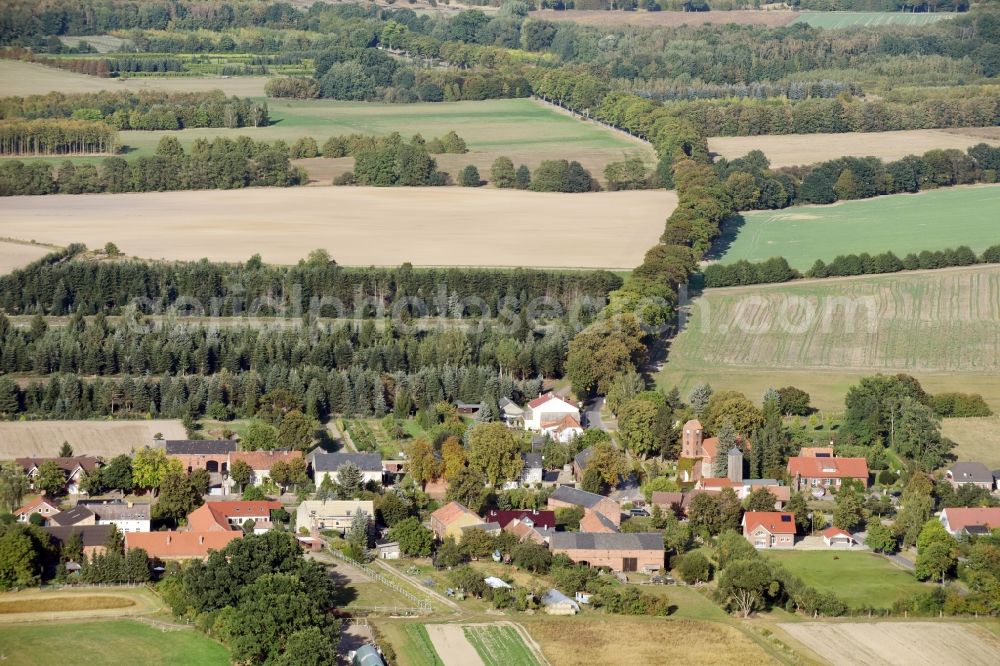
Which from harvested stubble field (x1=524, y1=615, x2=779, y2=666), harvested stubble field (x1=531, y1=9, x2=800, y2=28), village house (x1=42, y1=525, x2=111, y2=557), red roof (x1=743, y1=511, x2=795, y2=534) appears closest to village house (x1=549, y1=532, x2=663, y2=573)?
red roof (x1=743, y1=511, x2=795, y2=534)

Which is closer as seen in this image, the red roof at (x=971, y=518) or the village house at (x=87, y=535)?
the village house at (x=87, y=535)

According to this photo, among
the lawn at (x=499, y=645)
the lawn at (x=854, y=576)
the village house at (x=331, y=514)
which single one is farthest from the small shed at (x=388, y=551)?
the lawn at (x=854, y=576)

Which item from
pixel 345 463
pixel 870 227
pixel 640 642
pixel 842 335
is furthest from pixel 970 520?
pixel 870 227

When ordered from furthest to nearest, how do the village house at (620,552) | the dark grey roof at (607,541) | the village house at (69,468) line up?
the village house at (69,468) → the dark grey roof at (607,541) → the village house at (620,552)

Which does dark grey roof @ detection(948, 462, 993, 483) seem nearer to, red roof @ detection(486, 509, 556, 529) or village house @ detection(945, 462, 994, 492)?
village house @ detection(945, 462, 994, 492)

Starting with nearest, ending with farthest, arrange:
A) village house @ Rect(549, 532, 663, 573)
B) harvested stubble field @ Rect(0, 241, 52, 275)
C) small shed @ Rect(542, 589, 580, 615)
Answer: small shed @ Rect(542, 589, 580, 615) → village house @ Rect(549, 532, 663, 573) → harvested stubble field @ Rect(0, 241, 52, 275)

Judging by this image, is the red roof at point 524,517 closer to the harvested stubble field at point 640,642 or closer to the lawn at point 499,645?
the harvested stubble field at point 640,642
